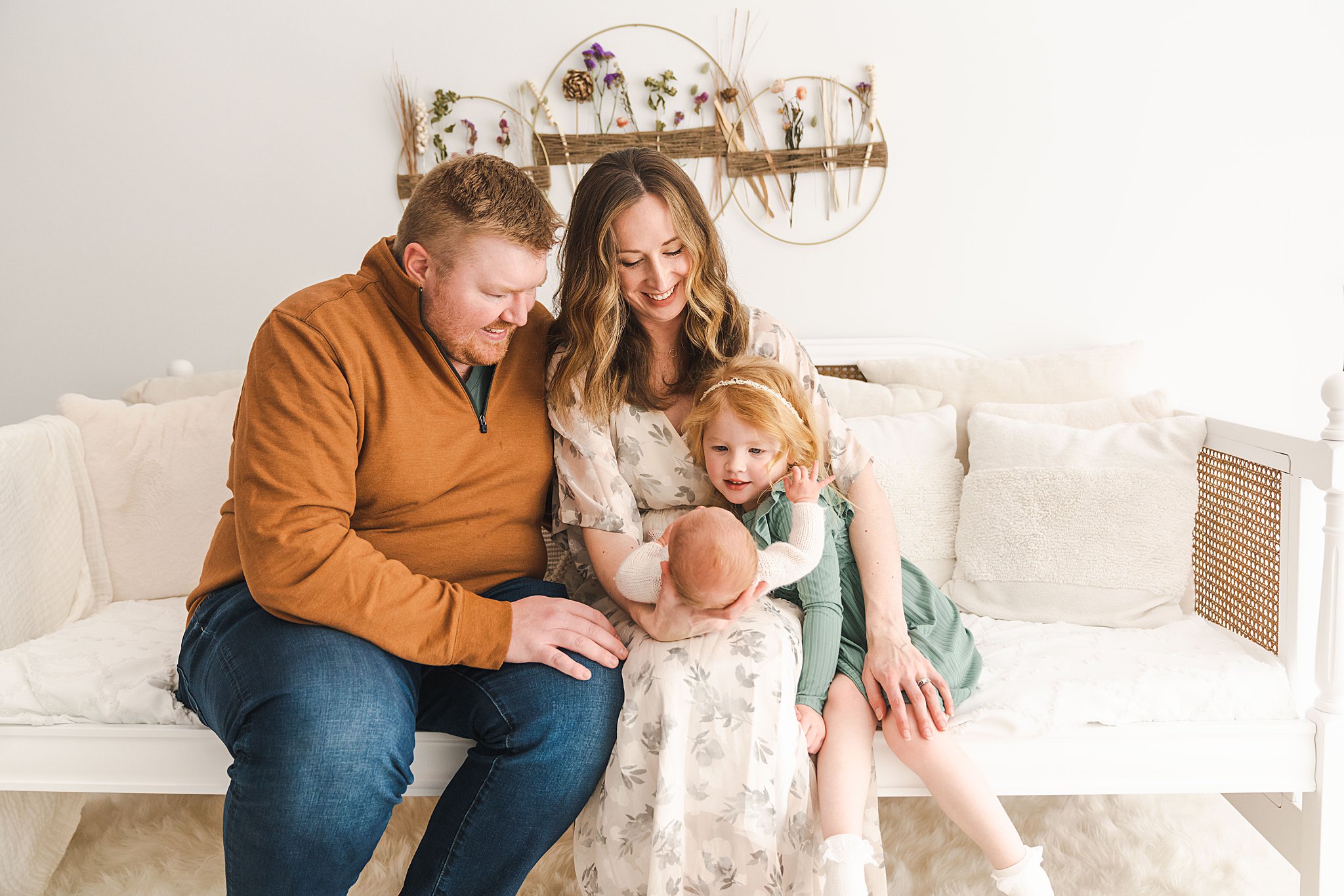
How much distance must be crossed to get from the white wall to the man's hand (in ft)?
3.78

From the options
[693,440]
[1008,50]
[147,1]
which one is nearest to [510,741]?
[693,440]

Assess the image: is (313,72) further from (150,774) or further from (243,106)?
(150,774)

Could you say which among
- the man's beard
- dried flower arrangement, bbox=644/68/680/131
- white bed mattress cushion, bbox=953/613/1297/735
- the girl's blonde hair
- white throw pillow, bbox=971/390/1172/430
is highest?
dried flower arrangement, bbox=644/68/680/131

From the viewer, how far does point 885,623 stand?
54.8 inches

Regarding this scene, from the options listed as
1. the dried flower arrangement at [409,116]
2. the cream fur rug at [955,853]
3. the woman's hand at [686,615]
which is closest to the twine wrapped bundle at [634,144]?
the dried flower arrangement at [409,116]

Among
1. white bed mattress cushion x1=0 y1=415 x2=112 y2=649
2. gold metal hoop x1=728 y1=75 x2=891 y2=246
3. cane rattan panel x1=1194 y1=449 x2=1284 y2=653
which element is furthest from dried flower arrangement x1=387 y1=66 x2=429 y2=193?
cane rattan panel x1=1194 y1=449 x2=1284 y2=653

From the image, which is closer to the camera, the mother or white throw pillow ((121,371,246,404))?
the mother

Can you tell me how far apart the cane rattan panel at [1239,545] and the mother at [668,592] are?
2.16 feet

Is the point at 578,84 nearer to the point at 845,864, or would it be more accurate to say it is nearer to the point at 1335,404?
the point at 1335,404

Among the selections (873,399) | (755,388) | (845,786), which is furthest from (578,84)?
(845,786)

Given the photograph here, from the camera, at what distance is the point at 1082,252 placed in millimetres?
2176

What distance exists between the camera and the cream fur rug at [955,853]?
5.17ft

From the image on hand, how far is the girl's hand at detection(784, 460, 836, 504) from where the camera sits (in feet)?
4.55

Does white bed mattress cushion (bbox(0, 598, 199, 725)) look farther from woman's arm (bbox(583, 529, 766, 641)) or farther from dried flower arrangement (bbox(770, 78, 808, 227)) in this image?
dried flower arrangement (bbox(770, 78, 808, 227))
